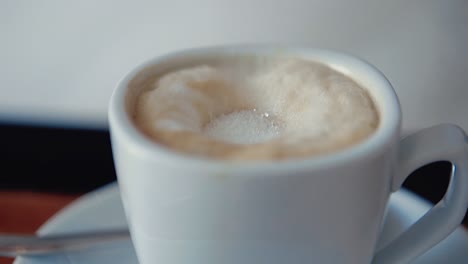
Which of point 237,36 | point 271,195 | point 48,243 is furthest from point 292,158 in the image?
point 237,36

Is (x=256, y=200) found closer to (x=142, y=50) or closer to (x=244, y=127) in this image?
(x=244, y=127)

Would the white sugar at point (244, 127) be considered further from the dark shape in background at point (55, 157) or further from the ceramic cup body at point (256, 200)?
the dark shape in background at point (55, 157)

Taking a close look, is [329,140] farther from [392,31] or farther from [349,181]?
[392,31]

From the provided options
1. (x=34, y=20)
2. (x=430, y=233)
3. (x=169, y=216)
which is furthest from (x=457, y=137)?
(x=34, y=20)

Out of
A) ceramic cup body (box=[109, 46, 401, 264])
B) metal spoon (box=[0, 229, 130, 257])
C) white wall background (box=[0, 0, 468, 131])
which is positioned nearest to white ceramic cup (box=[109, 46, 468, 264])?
ceramic cup body (box=[109, 46, 401, 264])

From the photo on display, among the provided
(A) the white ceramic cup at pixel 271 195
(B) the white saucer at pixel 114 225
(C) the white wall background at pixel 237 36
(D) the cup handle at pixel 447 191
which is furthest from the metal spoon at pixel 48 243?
(C) the white wall background at pixel 237 36

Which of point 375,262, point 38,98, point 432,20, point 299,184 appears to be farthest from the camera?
point 38,98
